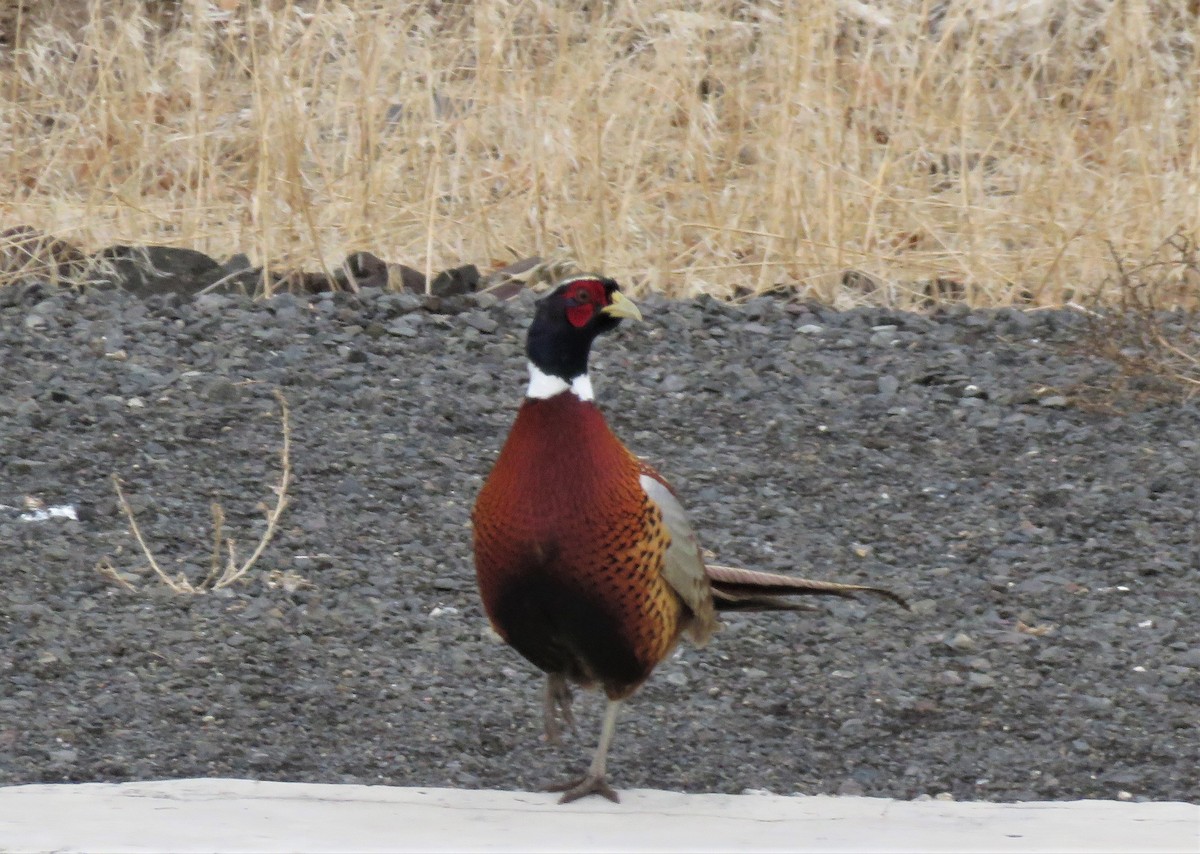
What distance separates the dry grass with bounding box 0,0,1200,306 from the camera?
250 inches

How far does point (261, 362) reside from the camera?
5.38 meters

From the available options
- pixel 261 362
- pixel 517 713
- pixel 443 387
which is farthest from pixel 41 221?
pixel 517 713

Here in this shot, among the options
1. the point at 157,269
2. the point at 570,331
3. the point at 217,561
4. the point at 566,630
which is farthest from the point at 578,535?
the point at 157,269

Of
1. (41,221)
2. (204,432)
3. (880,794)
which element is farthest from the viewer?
(41,221)

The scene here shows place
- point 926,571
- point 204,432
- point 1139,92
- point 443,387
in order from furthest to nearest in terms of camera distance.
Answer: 1. point 1139,92
2. point 443,387
3. point 204,432
4. point 926,571

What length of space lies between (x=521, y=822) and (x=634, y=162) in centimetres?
412

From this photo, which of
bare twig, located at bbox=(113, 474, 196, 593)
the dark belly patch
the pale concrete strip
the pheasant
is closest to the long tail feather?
the pheasant

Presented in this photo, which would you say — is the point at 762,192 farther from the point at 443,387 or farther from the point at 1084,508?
the point at 1084,508

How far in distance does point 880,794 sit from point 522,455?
989 millimetres

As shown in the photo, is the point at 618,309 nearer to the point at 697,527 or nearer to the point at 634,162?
the point at 697,527

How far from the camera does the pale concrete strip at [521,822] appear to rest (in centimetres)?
276

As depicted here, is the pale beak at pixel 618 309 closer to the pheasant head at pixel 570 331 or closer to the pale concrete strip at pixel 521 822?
the pheasant head at pixel 570 331

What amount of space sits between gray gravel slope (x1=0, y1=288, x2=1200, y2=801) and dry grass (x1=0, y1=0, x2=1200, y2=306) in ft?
1.72

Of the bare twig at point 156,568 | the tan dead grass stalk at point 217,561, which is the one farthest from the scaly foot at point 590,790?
the bare twig at point 156,568
